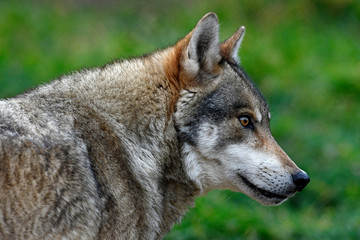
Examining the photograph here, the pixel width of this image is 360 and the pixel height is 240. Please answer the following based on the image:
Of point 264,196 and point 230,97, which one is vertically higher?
point 230,97

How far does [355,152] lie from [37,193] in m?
5.60

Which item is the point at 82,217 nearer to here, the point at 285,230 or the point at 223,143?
the point at 223,143

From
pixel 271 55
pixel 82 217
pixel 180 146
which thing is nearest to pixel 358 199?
pixel 271 55

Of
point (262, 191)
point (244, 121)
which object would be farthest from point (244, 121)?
point (262, 191)

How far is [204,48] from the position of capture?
14.4 ft

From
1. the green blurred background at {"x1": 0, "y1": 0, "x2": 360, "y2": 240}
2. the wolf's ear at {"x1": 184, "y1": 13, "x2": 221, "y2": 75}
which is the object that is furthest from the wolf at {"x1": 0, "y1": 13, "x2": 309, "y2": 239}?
the green blurred background at {"x1": 0, "y1": 0, "x2": 360, "y2": 240}

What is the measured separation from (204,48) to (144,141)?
78 centimetres

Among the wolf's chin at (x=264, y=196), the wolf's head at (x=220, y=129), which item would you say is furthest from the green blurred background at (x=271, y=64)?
the wolf's head at (x=220, y=129)

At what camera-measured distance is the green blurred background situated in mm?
6746

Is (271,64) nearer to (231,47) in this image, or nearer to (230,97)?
(231,47)

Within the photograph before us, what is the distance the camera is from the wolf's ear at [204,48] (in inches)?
169

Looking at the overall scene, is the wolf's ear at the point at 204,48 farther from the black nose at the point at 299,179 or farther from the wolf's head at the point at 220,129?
the black nose at the point at 299,179

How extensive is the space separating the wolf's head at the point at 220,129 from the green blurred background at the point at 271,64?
1801 mm

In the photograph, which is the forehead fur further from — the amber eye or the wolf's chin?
the wolf's chin
